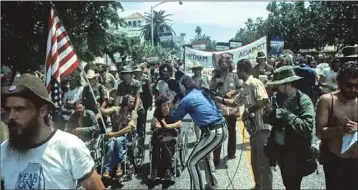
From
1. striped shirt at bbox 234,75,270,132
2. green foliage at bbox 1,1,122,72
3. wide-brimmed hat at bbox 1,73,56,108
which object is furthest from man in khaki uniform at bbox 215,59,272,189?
wide-brimmed hat at bbox 1,73,56,108

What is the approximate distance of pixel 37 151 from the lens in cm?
229

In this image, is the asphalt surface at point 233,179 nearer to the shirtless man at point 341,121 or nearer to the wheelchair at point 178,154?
the wheelchair at point 178,154

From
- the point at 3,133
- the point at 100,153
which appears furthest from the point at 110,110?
the point at 3,133

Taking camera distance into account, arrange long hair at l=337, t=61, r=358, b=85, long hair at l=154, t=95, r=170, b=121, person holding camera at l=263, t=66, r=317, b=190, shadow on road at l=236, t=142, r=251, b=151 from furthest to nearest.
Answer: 1. shadow on road at l=236, t=142, r=251, b=151
2. long hair at l=154, t=95, r=170, b=121
3. person holding camera at l=263, t=66, r=317, b=190
4. long hair at l=337, t=61, r=358, b=85

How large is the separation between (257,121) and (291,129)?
0.93 metres

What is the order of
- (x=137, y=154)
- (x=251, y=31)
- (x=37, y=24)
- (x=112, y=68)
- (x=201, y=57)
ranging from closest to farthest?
1. (x=37, y=24)
2. (x=137, y=154)
3. (x=201, y=57)
4. (x=251, y=31)
5. (x=112, y=68)

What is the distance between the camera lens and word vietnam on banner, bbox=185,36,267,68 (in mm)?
5871

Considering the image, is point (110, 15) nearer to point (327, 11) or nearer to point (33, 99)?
point (327, 11)

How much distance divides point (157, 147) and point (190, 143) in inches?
45.1

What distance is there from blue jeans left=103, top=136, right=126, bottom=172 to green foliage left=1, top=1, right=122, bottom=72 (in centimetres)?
126

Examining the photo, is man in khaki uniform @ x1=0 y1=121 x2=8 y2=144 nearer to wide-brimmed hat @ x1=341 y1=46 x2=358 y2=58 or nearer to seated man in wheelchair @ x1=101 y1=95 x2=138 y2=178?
seated man in wheelchair @ x1=101 y1=95 x2=138 y2=178

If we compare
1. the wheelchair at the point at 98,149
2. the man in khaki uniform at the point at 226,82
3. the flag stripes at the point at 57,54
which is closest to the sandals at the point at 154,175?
the wheelchair at the point at 98,149

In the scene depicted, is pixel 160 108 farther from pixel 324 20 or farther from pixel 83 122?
pixel 324 20

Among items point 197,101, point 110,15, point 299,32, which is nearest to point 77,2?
point 110,15
